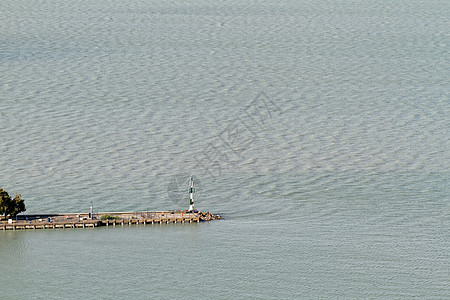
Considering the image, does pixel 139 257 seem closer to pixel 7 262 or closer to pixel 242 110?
pixel 7 262

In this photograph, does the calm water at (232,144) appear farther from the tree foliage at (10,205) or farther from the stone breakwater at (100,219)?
the tree foliage at (10,205)

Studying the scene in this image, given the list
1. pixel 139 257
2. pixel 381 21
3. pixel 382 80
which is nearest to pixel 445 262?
pixel 139 257

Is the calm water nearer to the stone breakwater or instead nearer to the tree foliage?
the stone breakwater

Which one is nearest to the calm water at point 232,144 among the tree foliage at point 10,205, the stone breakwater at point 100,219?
the stone breakwater at point 100,219

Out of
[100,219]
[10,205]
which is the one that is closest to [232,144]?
[100,219]

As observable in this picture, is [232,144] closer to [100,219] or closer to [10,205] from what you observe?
[100,219]
